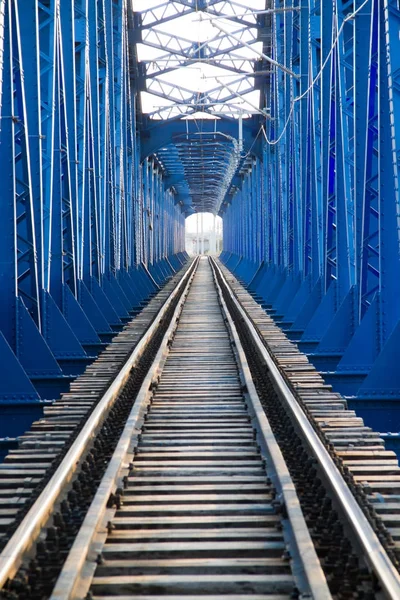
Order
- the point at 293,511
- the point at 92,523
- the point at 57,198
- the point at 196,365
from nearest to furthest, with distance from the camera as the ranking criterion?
1. the point at 92,523
2. the point at 293,511
3. the point at 196,365
4. the point at 57,198

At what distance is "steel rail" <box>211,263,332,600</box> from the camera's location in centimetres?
346

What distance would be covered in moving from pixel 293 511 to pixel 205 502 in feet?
2.59

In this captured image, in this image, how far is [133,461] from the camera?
19.2 ft

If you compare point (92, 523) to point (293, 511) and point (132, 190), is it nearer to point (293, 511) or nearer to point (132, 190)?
point (293, 511)

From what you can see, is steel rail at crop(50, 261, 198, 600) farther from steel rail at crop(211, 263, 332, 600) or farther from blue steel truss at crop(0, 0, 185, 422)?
blue steel truss at crop(0, 0, 185, 422)

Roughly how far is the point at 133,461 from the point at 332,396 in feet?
9.29

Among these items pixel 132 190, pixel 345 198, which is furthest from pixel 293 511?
pixel 132 190

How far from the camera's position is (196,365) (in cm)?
1048

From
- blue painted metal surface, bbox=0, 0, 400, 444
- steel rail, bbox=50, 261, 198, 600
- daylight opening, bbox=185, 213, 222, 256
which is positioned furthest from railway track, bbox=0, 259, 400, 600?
daylight opening, bbox=185, 213, 222, 256

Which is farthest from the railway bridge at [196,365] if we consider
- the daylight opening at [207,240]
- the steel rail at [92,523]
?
the daylight opening at [207,240]

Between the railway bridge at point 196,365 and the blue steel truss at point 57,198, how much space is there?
0.04 meters

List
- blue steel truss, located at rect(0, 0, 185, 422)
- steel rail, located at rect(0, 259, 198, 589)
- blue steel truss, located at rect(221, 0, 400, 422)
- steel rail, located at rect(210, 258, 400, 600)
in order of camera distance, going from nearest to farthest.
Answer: steel rail, located at rect(210, 258, 400, 600)
steel rail, located at rect(0, 259, 198, 589)
blue steel truss, located at rect(221, 0, 400, 422)
blue steel truss, located at rect(0, 0, 185, 422)

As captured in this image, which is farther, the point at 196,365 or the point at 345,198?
the point at 345,198

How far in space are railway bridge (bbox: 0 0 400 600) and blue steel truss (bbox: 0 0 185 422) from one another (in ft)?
0.13
